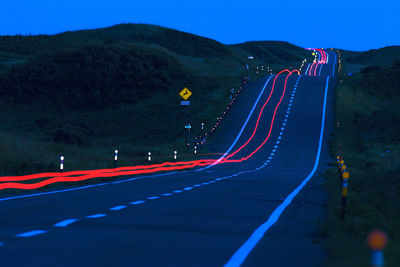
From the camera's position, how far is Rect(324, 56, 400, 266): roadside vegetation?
32.3 ft

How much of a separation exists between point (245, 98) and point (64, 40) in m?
81.0

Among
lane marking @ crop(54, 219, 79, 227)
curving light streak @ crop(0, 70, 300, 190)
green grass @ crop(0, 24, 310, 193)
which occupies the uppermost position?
green grass @ crop(0, 24, 310, 193)

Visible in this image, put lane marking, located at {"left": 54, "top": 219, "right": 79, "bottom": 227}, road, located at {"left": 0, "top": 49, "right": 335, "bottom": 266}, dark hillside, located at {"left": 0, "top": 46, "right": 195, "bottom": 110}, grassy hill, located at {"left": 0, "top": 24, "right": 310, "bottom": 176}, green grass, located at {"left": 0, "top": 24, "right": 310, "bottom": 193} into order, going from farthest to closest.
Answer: dark hillside, located at {"left": 0, "top": 46, "right": 195, "bottom": 110}
grassy hill, located at {"left": 0, "top": 24, "right": 310, "bottom": 176}
green grass, located at {"left": 0, "top": 24, "right": 310, "bottom": 193}
lane marking, located at {"left": 54, "top": 219, "right": 79, "bottom": 227}
road, located at {"left": 0, "top": 49, "right": 335, "bottom": 266}

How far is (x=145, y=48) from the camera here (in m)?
113

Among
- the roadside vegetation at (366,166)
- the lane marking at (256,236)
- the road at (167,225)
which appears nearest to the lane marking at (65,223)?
the road at (167,225)

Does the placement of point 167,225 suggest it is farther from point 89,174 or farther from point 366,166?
point 366,166

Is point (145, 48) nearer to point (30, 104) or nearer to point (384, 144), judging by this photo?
point (30, 104)

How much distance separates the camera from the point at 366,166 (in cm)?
3878

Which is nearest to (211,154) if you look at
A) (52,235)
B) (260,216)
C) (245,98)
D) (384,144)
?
(384,144)

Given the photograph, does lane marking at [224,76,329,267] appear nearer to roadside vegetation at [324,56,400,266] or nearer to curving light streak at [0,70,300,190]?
roadside vegetation at [324,56,400,266]

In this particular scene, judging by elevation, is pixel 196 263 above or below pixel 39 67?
below

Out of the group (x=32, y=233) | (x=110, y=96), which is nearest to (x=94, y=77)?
(x=110, y=96)

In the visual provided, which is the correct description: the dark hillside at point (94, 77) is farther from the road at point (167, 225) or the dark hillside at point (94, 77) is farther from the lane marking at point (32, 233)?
the lane marking at point (32, 233)

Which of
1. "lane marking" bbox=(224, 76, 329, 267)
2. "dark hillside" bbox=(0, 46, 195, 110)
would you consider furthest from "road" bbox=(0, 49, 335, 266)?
"dark hillside" bbox=(0, 46, 195, 110)
